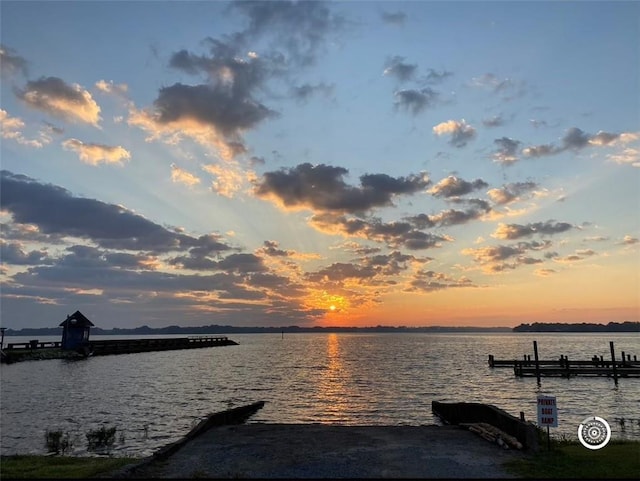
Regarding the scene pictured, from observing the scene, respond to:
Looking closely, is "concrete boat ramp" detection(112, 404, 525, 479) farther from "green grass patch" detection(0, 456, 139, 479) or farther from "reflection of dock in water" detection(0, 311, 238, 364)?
"reflection of dock in water" detection(0, 311, 238, 364)

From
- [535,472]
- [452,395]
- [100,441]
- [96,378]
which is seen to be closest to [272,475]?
[535,472]

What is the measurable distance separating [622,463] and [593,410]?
2384 centimetres

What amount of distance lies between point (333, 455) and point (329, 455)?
0.41 ft

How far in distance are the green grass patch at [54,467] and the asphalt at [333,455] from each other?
125cm

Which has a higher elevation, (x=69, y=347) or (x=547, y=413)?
(x=547, y=413)

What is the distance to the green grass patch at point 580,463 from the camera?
41.2 feet

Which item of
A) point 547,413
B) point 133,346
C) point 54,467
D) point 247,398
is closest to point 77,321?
point 133,346

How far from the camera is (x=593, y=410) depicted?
112ft

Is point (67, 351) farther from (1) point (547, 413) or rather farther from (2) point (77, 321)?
(1) point (547, 413)

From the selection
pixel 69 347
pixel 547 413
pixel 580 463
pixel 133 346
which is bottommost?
pixel 133 346

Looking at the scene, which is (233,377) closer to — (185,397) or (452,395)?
(185,397)

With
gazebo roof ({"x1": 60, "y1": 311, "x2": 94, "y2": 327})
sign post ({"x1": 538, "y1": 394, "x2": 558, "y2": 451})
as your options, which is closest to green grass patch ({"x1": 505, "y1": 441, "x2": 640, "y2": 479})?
sign post ({"x1": 538, "y1": 394, "x2": 558, "y2": 451})

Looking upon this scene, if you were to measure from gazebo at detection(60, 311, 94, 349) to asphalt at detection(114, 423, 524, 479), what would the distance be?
6873cm

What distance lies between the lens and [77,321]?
80.4m
